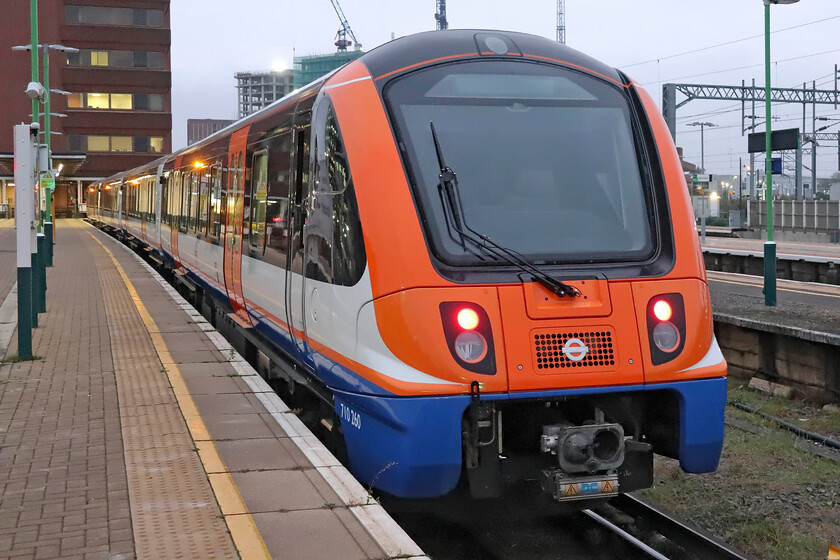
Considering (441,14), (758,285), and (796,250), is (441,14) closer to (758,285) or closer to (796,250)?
(796,250)

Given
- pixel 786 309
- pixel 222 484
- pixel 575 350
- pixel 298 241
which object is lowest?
pixel 222 484

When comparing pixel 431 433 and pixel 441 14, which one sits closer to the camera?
pixel 431 433

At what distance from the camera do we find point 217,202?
38.8 feet

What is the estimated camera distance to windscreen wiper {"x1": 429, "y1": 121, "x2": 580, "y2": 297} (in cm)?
548

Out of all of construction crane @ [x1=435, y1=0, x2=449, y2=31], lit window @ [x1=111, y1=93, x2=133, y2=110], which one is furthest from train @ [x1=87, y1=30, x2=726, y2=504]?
construction crane @ [x1=435, y1=0, x2=449, y2=31]

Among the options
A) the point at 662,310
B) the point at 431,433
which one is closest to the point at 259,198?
the point at 431,433

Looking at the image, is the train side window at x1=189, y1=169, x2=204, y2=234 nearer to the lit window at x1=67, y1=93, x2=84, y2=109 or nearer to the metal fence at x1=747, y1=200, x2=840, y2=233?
the metal fence at x1=747, y1=200, x2=840, y2=233

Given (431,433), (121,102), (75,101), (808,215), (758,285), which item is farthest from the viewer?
(121,102)

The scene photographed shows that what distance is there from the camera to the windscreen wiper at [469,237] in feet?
18.0

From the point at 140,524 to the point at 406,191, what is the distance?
2.32m

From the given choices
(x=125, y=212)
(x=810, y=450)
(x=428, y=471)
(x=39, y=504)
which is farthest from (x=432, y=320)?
(x=125, y=212)

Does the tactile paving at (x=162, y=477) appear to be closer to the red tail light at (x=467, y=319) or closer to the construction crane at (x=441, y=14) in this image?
the red tail light at (x=467, y=319)

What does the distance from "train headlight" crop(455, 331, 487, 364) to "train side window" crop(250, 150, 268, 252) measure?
3599 mm

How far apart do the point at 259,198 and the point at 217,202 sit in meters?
3.14
